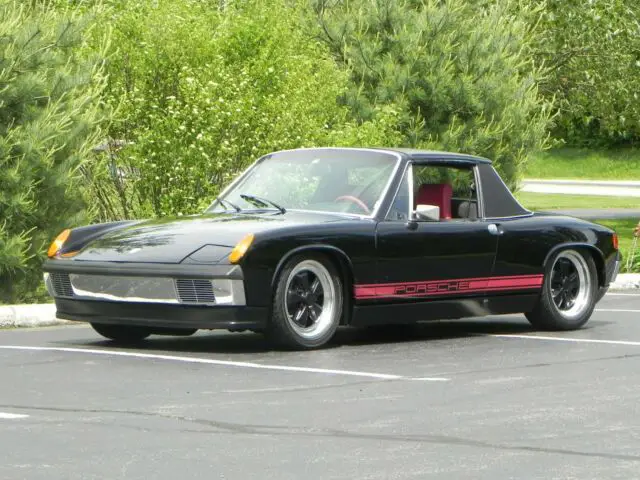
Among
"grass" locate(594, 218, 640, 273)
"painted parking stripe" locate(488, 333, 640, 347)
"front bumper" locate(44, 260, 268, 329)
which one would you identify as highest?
"front bumper" locate(44, 260, 268, 329)

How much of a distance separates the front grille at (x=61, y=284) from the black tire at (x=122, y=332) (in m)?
0.39

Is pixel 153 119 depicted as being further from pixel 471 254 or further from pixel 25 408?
pixel 25 408

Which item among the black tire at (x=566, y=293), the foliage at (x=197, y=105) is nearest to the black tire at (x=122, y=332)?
the black tire at (x=566, y=293)

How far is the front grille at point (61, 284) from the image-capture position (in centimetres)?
1162

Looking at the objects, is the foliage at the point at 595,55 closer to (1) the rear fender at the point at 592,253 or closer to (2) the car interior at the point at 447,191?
(1) the rear fender at the point at 592,253

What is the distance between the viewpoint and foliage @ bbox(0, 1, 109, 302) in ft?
52.2

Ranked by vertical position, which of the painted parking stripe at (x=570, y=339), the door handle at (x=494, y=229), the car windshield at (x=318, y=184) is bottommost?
the painted parking stripe at (x=570, y=339)

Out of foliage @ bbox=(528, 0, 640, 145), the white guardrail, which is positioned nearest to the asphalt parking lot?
foliage @ bbox=(528, 0, 640, 145)

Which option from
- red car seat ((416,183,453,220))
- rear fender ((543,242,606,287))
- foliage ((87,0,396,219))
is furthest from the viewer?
foliage ((87,0,396,219))

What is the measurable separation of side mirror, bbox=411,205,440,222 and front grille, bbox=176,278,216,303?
2013 mm

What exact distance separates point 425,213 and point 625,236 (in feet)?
60.0

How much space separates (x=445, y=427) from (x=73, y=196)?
31.5ft

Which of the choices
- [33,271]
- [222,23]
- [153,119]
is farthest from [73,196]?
[222,23]

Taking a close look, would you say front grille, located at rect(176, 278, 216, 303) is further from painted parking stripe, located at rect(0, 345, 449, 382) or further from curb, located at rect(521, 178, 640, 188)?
curb, located at rect(521, 178, 640, 188)
